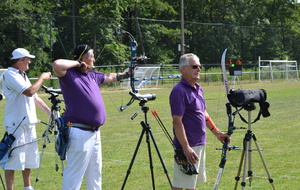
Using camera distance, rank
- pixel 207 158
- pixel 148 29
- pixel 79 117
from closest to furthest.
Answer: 1. pixel 79 117
2. pixel 207 158
3. pixel 148 29

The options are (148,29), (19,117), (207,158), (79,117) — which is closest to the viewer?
(79,117)

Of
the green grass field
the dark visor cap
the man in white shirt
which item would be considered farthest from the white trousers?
the green grass field

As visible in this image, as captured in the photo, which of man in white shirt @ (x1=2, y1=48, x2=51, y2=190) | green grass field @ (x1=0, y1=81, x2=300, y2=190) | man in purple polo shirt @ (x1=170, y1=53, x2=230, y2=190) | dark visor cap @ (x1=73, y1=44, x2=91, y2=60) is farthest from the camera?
green grass field @ (x1=0, y1=81, x2=300, y2=190)

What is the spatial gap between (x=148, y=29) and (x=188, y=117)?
125 feet

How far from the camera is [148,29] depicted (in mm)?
43625

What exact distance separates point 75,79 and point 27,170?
2.22 meters

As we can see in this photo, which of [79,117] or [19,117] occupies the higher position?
[79,117]

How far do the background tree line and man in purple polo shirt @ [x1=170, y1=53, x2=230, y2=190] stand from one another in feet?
56.9

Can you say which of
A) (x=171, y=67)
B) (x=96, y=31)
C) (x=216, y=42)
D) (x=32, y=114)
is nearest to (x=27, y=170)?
(x=32, y=114)

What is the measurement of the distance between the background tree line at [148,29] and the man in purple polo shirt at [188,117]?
17353 mm

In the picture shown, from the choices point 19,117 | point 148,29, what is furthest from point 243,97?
point 148,29

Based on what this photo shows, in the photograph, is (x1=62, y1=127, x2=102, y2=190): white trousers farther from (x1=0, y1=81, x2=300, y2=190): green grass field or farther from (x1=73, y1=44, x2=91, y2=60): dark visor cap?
(x1=0, y1=81, x2=300, y2=190): green grass field

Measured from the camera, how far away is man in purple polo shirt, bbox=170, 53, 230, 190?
573 centimetres

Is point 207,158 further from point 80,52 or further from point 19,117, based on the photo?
point 80,52
